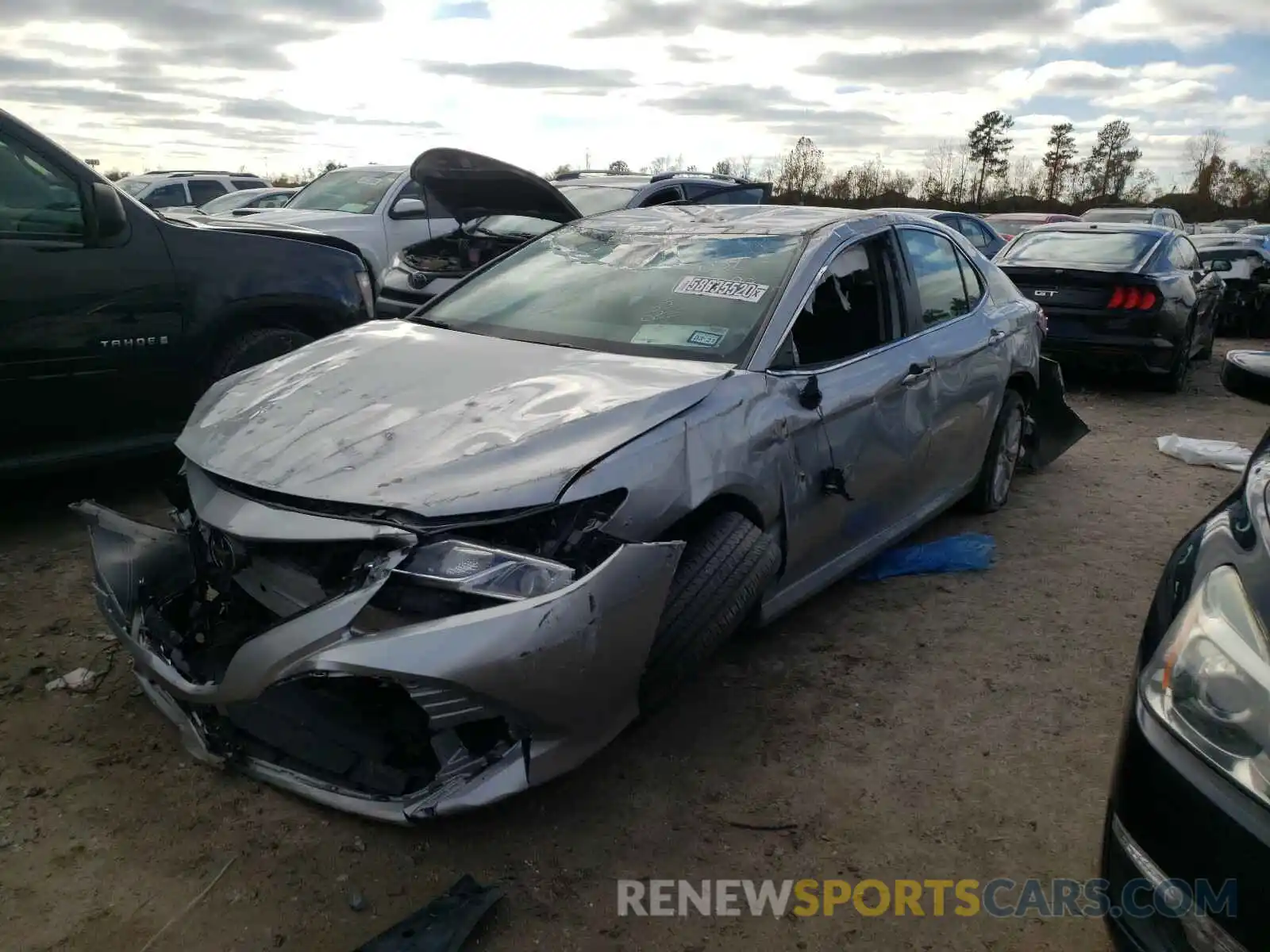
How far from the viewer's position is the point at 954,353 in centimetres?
426

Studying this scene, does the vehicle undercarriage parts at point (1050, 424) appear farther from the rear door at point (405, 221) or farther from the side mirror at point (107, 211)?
the rear door at point (405, 221)

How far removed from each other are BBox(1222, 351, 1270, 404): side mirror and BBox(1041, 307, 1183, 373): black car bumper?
625 cm

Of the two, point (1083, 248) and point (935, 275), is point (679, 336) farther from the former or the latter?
point (1083, 248)

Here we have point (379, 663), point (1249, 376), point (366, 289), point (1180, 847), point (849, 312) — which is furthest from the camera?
point (366, 289)

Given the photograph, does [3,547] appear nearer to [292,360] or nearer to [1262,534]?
[292,360]

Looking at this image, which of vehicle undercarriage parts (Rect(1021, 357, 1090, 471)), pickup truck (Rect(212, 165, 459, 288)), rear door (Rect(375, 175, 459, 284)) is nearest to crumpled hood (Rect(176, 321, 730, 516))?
vehicle undercarriage parts (Rect(1021, 357, 1090, 471))

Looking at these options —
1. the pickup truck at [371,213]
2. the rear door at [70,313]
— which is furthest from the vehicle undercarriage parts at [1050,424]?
the pickup truck at [371,213]

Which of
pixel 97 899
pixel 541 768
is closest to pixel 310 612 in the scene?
pixel 541 768

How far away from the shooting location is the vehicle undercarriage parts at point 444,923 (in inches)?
82.5

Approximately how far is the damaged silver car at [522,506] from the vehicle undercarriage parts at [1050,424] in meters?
1.99

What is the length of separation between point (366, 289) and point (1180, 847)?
4892 millimetres

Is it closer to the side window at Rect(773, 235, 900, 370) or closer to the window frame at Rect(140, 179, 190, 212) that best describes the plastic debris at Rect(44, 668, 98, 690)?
the side window at Rect(773, 235, 900, 370)

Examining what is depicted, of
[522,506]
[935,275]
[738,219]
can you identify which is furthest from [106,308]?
[935,275]

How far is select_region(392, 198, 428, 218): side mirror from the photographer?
31.6 feet
